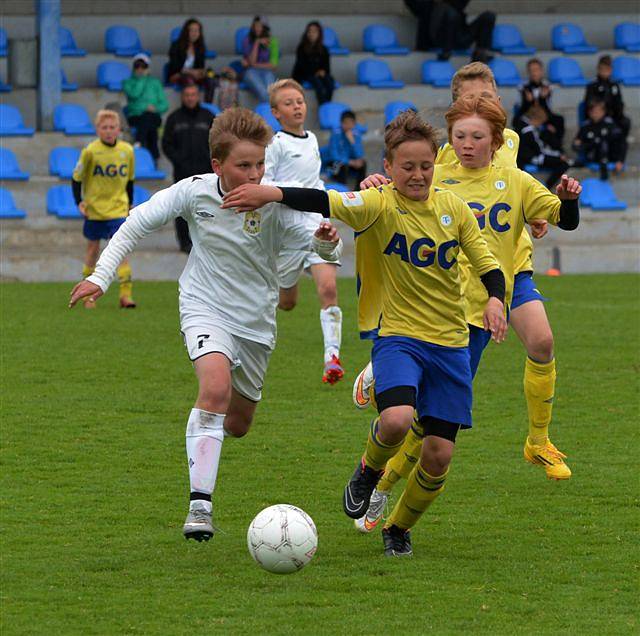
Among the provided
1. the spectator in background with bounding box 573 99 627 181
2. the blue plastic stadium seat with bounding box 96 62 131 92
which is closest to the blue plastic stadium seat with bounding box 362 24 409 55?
the spectator in background with bounding box 573 99 627 181

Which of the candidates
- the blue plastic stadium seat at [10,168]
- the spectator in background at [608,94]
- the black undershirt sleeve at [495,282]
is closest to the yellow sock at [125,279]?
the blue plastic stadium seat at [10,168]

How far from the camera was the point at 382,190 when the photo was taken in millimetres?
5480

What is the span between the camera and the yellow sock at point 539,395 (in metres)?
7.11

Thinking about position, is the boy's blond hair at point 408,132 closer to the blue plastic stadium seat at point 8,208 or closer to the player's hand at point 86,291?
the player's hand at point 86,291

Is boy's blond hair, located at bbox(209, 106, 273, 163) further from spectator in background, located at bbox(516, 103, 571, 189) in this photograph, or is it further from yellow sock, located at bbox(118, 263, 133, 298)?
spectator in background, located at bbox(516, 103, 571, 189)

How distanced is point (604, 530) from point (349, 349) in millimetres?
5816

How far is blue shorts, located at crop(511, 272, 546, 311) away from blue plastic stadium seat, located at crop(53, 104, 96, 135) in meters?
13.9

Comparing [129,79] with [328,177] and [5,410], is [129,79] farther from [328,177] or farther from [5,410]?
[5,410]

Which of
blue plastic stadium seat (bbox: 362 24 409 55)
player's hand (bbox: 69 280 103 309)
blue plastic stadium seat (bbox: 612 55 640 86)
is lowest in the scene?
player's hand (bbox: 69 280 103 309)

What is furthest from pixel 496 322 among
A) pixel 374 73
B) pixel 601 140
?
pixel 374 73

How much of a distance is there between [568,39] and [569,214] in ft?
61.7

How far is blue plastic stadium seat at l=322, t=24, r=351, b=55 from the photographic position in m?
22.9

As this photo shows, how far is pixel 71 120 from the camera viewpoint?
2020 centimetres

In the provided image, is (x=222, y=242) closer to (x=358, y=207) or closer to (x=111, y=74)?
(x=358, y=207)
